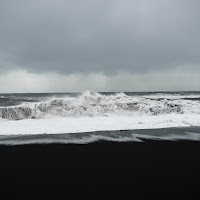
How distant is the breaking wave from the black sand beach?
621cm

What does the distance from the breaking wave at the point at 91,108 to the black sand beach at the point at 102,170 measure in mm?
6208

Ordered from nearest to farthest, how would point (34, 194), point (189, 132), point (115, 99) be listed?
point (34, 194) → point (189, 132) → point (115, 99)

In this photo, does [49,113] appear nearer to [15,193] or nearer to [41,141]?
[41,141]

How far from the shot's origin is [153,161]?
3697mm

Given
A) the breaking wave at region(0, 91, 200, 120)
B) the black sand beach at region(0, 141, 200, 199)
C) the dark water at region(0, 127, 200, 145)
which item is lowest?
the black sand beach at region(0, 141, 200, 199)

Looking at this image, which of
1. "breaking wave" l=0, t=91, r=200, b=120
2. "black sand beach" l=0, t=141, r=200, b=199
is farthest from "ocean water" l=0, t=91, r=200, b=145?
"black sand beach" l=0, t=141, r=200, b=199

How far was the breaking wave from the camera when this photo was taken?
10.4m

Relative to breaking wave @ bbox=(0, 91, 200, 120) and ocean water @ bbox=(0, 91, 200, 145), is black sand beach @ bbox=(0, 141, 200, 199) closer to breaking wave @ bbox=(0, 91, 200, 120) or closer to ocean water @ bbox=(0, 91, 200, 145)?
ocean water @ bbox=(0, 91, 200, 145)

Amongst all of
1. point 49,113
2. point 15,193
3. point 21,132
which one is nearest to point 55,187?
point 15,193

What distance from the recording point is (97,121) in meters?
7.96

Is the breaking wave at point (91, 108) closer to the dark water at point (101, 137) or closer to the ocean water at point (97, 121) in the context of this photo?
the ocean water at point (97, 121)

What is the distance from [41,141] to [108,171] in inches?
76.1

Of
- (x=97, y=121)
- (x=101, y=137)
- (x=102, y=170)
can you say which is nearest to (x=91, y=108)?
(x=97, y=121)

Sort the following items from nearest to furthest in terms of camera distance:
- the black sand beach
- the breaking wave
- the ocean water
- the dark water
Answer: the black sand beach
the dark water
the ocean water
the breaking wave
